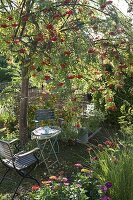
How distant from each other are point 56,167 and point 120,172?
228cm

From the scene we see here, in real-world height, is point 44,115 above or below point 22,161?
above

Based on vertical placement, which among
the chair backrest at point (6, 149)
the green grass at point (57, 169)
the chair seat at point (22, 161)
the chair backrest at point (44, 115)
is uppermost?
the chair backrest at point (44, 115)

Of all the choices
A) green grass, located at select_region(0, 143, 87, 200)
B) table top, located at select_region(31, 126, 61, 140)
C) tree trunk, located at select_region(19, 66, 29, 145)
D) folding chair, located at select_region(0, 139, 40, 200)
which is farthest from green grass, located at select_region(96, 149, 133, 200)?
tree trunk, located at select_region(19, 66, 29, 145)

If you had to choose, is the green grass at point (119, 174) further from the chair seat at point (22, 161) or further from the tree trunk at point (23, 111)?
the tree trunk at point (23, 111)

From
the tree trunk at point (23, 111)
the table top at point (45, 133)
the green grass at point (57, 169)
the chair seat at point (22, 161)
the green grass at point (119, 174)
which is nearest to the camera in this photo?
the green grass at point (119, 174)

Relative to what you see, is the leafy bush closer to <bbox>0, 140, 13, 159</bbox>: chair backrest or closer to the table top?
<bbox>0, 140, 13, 159</bbox>: chair backrest

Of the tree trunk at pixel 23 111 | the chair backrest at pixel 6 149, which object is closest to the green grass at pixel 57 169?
the chair backrest at pixel 6 149

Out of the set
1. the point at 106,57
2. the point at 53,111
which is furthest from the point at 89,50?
the point at 53,111

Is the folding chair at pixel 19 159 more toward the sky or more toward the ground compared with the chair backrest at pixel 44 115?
more toward the ground

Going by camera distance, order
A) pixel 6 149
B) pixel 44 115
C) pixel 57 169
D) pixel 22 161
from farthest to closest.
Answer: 1. pixel 44 115
2. pixel 57 169
3. pixel 22 161
4. pixel 6 149

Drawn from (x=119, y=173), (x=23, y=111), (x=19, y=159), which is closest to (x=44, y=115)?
(x=23, y=111)

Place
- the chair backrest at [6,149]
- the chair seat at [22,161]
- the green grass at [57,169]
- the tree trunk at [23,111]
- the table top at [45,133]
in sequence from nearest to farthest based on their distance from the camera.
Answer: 1. the chair backrest at [6,149]
2. the chair seat at [22,161]
3. the green grass at [57,169]
4. the table top at [45,133]
5. the tree trunk at [23,111]

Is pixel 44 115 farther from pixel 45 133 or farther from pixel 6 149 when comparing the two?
pixel 6 149

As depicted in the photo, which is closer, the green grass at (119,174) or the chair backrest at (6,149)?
the green grass at (119,174)
